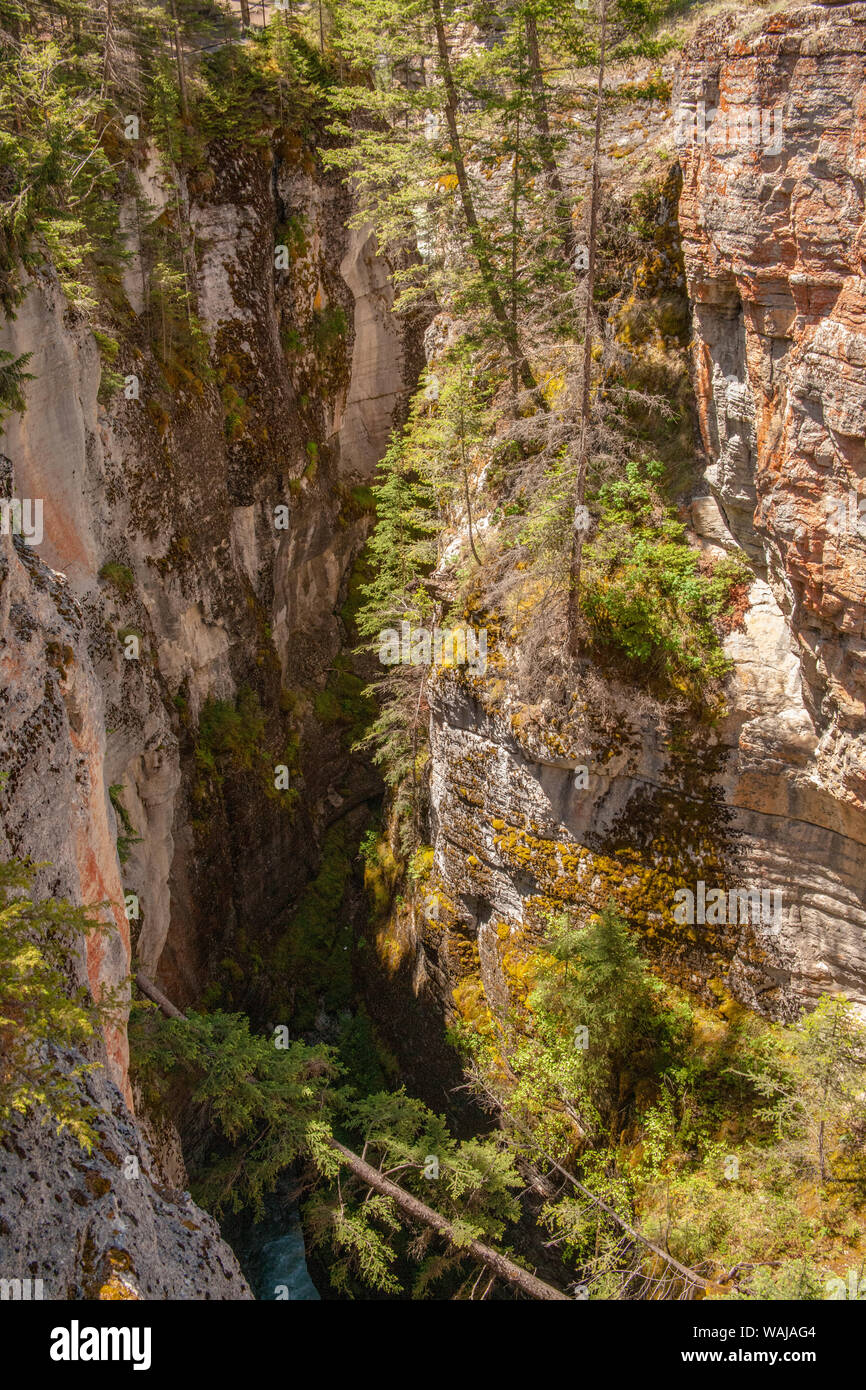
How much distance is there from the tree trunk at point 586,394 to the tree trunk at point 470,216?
1378mm

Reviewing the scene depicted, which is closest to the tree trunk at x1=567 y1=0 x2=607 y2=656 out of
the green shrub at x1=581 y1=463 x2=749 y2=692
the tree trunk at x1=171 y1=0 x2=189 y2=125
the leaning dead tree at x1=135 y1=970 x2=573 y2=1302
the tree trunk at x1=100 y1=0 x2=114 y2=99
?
the green shrub at x1=581 y1=463 x2=749 y2=692

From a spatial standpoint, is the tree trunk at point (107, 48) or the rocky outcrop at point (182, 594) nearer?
the rocky outcrop at point (182, 594)

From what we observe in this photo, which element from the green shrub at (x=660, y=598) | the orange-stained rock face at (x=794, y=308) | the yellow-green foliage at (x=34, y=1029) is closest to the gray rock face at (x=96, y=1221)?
the yellow-green foliage at (x=34, y=1029)

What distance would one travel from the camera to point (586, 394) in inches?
499

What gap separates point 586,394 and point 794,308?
289 cm

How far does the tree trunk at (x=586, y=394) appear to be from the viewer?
11984mm

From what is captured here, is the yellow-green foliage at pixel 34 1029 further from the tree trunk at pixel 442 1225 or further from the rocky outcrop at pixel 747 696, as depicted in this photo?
the rocky outcrop at pixel 747 696

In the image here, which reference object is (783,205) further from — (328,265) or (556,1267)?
(556,1267)

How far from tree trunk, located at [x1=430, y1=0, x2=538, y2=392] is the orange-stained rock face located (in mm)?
3136

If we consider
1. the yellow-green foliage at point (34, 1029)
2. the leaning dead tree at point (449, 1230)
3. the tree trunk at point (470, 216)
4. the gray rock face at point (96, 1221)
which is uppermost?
the tree trunk at point (470, 216)

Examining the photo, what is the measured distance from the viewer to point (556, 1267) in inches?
558

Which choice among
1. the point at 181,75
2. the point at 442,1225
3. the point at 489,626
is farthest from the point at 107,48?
the point at 442,1225

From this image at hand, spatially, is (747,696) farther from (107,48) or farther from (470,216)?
(107,48)
